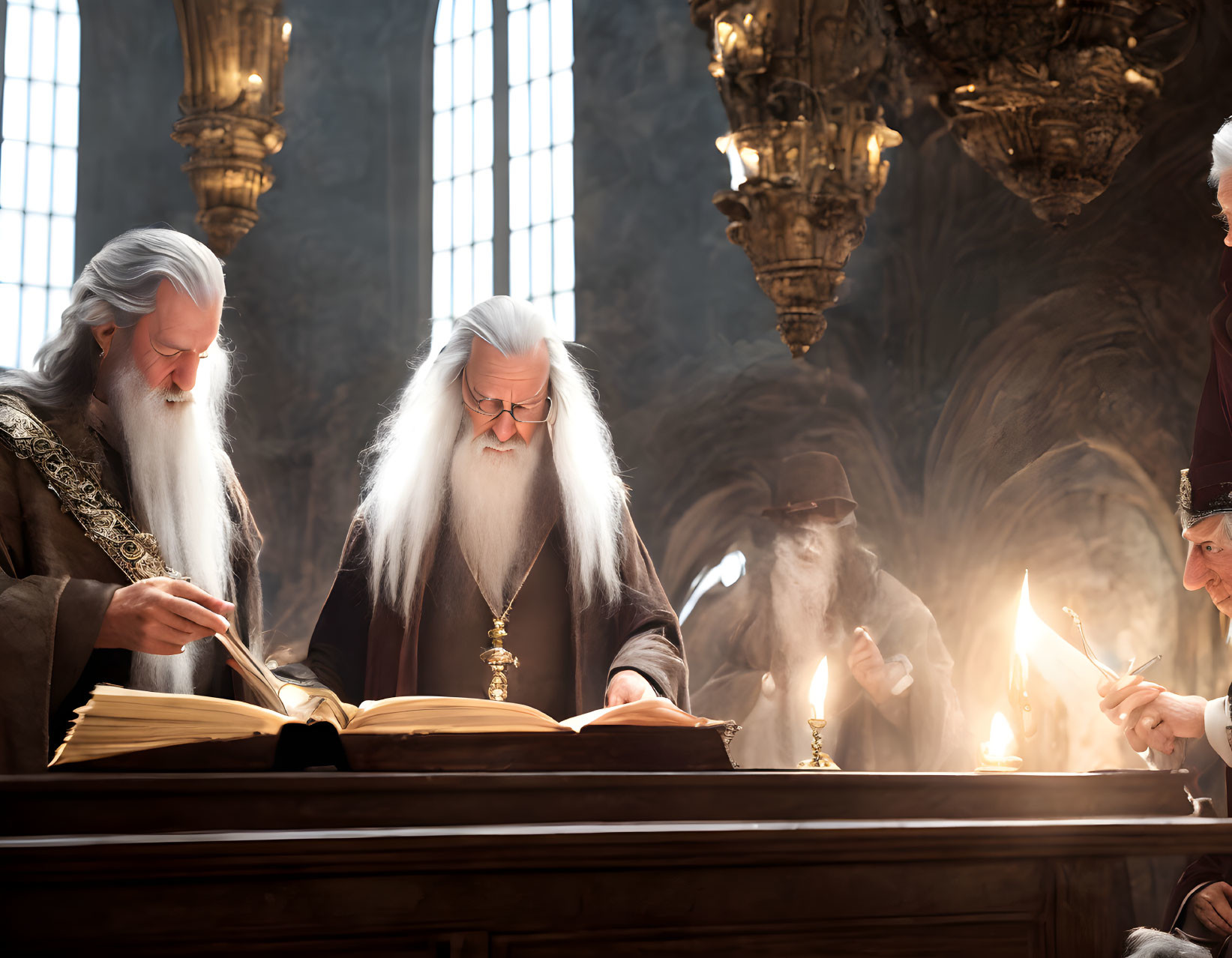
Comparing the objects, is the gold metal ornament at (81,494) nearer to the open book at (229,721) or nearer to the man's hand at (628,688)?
the man's hand at (628,688)

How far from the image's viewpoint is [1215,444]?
335 centimetres

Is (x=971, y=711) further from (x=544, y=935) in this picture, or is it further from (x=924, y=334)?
(x=544, y=935)

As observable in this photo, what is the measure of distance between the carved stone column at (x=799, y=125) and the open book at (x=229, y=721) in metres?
4.50

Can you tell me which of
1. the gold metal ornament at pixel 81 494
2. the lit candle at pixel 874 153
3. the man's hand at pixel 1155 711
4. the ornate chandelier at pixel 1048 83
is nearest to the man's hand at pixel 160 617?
Answer: the gold metal ornament at pixel 81 494

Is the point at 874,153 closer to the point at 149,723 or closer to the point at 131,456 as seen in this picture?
the point at 131,456

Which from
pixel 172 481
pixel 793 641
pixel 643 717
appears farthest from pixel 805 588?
pixel 643 717

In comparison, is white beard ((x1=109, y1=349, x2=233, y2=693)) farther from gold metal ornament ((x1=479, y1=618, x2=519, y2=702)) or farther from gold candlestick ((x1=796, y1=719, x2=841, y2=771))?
gold candlestick ((x1=796, y1=719, x2=841, y2=771))

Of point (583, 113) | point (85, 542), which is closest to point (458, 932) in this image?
point (85, 542)

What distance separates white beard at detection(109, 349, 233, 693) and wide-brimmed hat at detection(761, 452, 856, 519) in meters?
5.01

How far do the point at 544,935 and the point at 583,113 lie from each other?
30.0 feet

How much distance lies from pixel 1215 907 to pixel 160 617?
1.75 m

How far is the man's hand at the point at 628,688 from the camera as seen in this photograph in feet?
9.73

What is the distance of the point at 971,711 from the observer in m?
6.73

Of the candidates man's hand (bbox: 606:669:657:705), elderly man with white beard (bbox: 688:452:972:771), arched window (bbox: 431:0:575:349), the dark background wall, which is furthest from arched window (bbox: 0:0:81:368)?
man's hand (bbox: 606:669:657:705)
